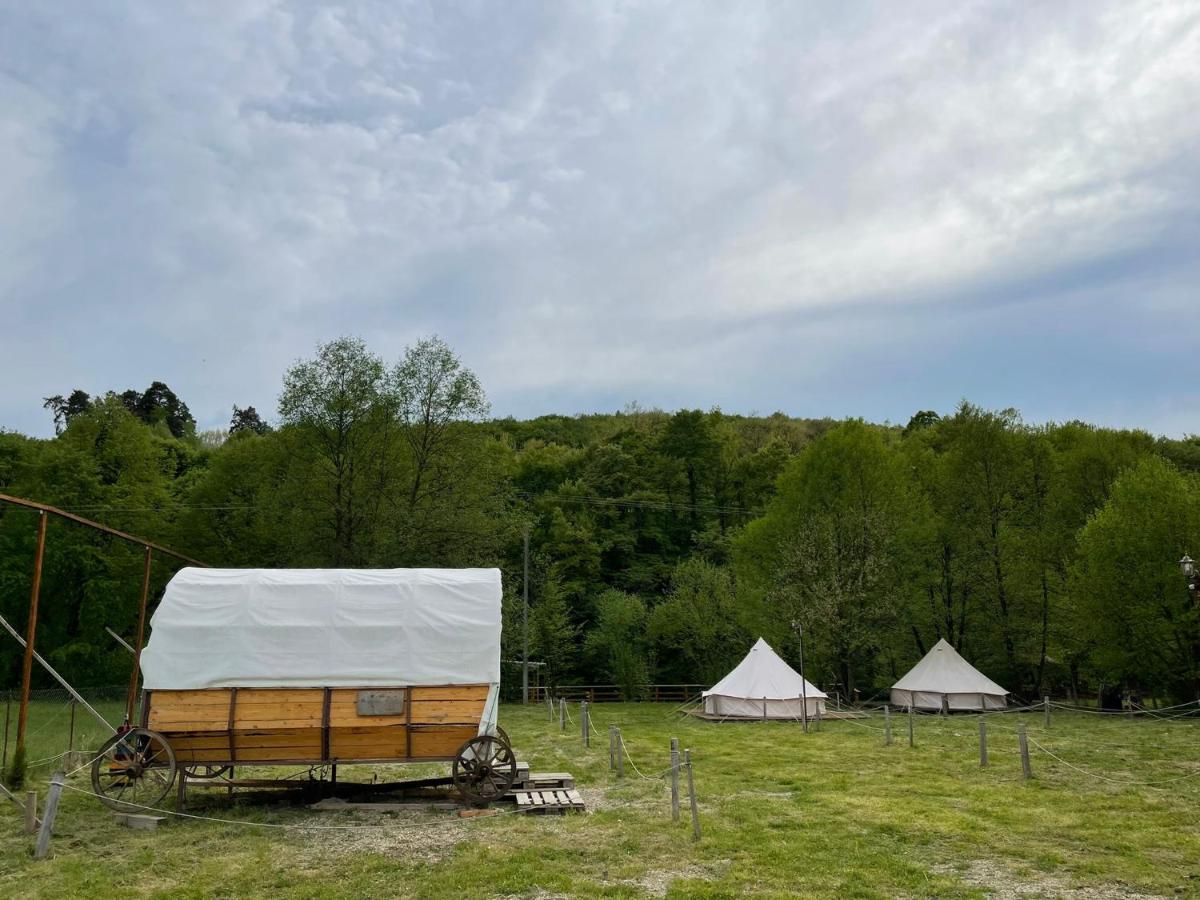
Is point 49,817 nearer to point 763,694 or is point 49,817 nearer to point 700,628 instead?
point 763,694

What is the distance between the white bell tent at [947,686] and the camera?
111ft

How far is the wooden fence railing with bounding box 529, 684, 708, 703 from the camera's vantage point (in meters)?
46.3

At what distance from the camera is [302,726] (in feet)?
43.7

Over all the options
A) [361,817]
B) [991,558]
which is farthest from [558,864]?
[991,558]

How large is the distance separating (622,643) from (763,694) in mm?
17488

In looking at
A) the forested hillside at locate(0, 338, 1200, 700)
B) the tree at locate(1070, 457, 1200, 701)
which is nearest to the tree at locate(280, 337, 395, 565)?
the forested hillside at locate(0, 338, 1200, 700)

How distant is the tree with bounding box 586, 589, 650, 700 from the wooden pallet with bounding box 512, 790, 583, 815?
32.8 m

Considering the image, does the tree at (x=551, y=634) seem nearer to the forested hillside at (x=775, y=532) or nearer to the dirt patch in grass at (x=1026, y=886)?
the forested hillside at (x=775, y=532)

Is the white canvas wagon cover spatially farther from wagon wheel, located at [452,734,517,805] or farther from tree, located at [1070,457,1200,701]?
tree, located at [1070,457,1200,701]

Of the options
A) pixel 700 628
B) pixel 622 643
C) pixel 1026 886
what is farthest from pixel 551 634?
pixel 1026 886

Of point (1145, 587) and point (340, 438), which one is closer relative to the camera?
point (1145, 587)

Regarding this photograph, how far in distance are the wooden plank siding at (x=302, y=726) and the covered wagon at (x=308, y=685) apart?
2 centimetres

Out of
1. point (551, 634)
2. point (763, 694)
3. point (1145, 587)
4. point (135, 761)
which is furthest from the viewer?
point (551, 634)

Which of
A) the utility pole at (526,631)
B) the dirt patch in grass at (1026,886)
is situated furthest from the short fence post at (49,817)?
the utility pole at (526,631)
